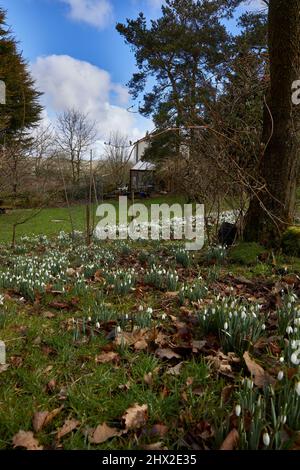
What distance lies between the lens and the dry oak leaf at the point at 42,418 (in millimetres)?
1652

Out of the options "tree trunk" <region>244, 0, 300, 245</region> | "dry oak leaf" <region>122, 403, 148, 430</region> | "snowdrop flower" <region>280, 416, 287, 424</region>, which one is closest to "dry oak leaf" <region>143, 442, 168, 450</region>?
"dry oak leaf" <region>122, 403, 148, 430</region>

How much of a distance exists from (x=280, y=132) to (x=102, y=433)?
4.40 metres

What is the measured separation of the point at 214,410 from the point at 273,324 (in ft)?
3.46

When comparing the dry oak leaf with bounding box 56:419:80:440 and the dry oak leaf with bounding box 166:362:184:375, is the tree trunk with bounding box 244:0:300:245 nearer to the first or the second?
the dry oak leaf with bounding box 166:362:184:375

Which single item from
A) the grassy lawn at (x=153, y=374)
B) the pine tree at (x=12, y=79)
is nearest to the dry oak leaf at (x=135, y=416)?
the grassy lawn at (x=153, y=374)

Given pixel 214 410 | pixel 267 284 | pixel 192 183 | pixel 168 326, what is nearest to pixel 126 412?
pixel 214 410

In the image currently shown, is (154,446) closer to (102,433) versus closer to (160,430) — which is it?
(160,430)

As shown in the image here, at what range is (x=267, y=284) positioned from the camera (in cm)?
381

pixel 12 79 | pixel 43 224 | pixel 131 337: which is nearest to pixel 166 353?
pixel 131 337

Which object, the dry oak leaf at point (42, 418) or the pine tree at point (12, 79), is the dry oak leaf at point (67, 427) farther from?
the pine tree at point (12, 79)

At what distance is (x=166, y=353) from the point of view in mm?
2227
